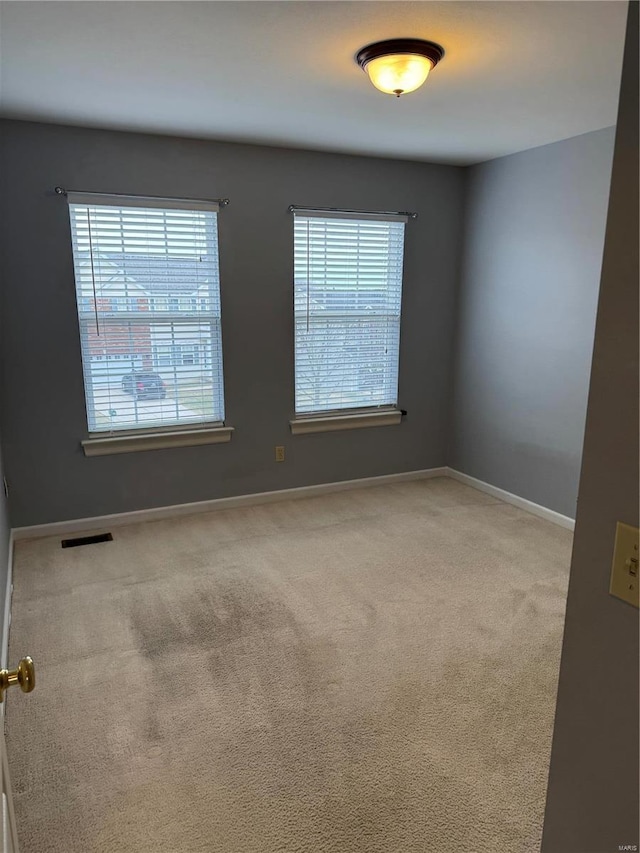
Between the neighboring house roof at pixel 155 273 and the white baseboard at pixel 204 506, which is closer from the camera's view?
the neighboring house roof at pixel 155 273

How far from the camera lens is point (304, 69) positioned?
237cm

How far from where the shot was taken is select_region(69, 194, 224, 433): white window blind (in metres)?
3.43

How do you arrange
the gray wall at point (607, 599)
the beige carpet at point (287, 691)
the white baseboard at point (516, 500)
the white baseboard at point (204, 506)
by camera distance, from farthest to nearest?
the white baseboard at point (516, 500)
the white baseboard at point (204, 506)
the beige carpet at point (287, 691)
the gray wall at point (607, 599)

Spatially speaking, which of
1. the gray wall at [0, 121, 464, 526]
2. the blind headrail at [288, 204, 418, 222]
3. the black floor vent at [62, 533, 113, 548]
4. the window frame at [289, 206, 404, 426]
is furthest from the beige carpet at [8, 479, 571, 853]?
the blind headrail at [288, 204, 418, 222]

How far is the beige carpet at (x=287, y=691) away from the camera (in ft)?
5.41

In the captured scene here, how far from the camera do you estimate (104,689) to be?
2.20m

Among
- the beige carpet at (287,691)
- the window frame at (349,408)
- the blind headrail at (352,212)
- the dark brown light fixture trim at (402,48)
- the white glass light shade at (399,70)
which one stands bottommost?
the beige carpet at (287,691)

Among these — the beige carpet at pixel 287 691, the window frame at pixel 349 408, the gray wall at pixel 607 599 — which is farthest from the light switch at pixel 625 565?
the window frame at pixel 349 408

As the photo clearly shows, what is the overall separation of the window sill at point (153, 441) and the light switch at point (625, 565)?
327 centimetres

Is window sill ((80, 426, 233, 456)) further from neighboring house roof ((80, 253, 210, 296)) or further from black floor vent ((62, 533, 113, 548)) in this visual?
neighboring house roof ((80, 253, 210, 296))

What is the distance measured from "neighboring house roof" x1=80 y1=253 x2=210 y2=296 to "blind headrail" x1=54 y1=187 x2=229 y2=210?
0.99 ft

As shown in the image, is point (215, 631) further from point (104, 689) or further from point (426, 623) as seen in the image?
point (426, 623)

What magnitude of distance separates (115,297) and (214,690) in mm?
2403

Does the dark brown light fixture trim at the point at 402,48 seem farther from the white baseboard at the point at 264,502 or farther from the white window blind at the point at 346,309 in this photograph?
the white baseboard at the point at 264,502
